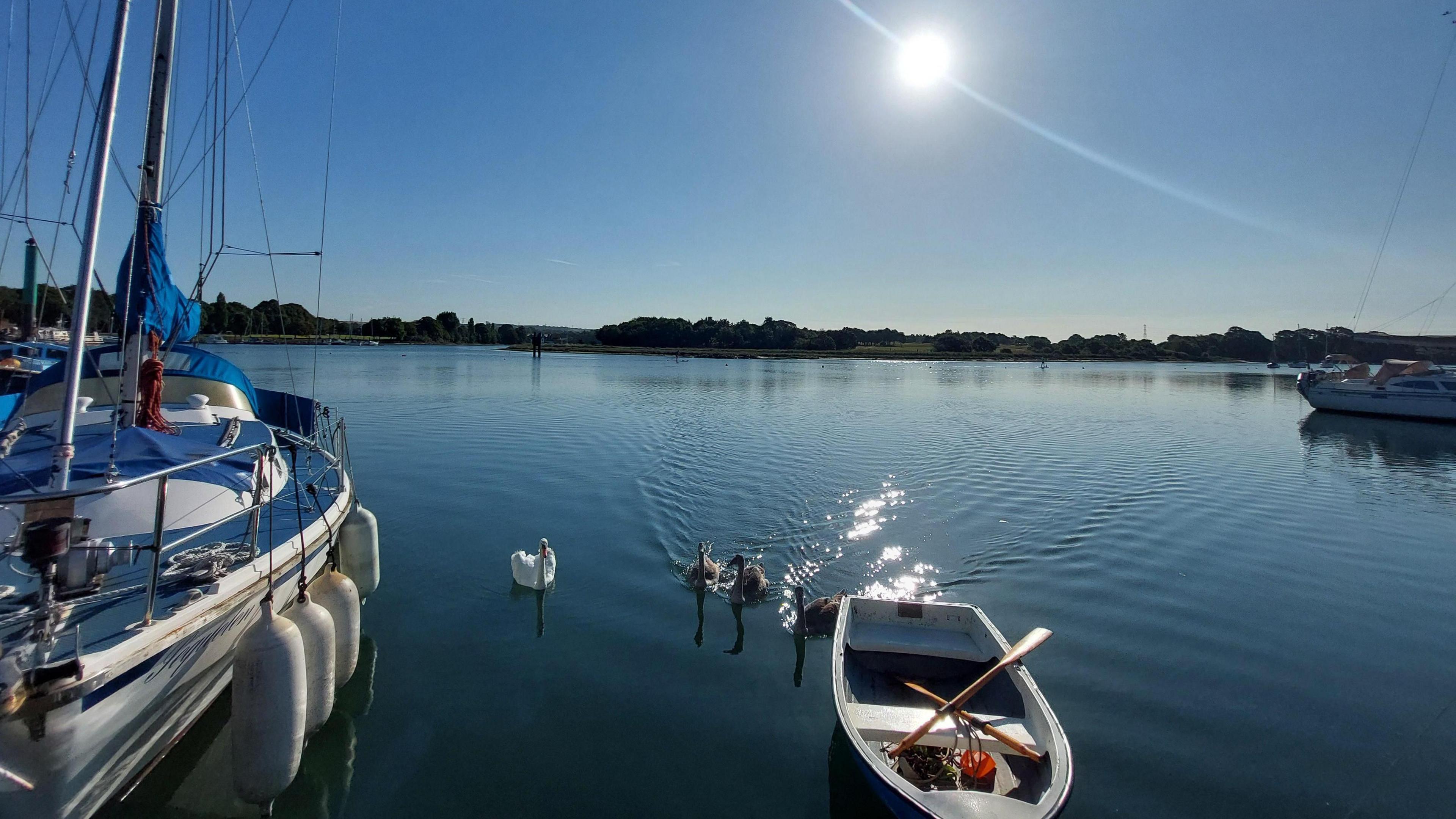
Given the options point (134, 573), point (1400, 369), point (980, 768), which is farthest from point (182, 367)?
point (1400, 369)

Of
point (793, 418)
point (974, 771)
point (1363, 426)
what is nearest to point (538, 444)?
point (793, 418)

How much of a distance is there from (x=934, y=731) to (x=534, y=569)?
7.55 meters

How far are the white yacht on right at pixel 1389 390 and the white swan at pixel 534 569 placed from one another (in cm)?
5575

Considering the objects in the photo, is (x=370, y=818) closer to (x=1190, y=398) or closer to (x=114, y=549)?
(x=114, y=549)

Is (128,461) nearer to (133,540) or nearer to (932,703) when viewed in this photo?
(133,540)

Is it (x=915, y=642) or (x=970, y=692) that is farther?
(x=915, y=642)

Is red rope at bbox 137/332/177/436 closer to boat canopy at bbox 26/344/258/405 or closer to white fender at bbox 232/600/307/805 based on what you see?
boat canopy at bbox 26/344/258/405

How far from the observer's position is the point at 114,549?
21.8 feet

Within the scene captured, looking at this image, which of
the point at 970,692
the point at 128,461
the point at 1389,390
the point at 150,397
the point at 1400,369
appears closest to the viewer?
the point at 970,692

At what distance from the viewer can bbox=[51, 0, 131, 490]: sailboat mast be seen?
5906mm

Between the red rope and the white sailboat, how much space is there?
0.02 m

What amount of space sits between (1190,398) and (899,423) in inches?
1568

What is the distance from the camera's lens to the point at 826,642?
1051 cm

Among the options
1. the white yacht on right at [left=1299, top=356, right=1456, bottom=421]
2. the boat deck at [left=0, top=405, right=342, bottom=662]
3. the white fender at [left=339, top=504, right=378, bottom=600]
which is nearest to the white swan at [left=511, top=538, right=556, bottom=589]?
the white fender at [left=339, top=504, right=378, bottom=600]
